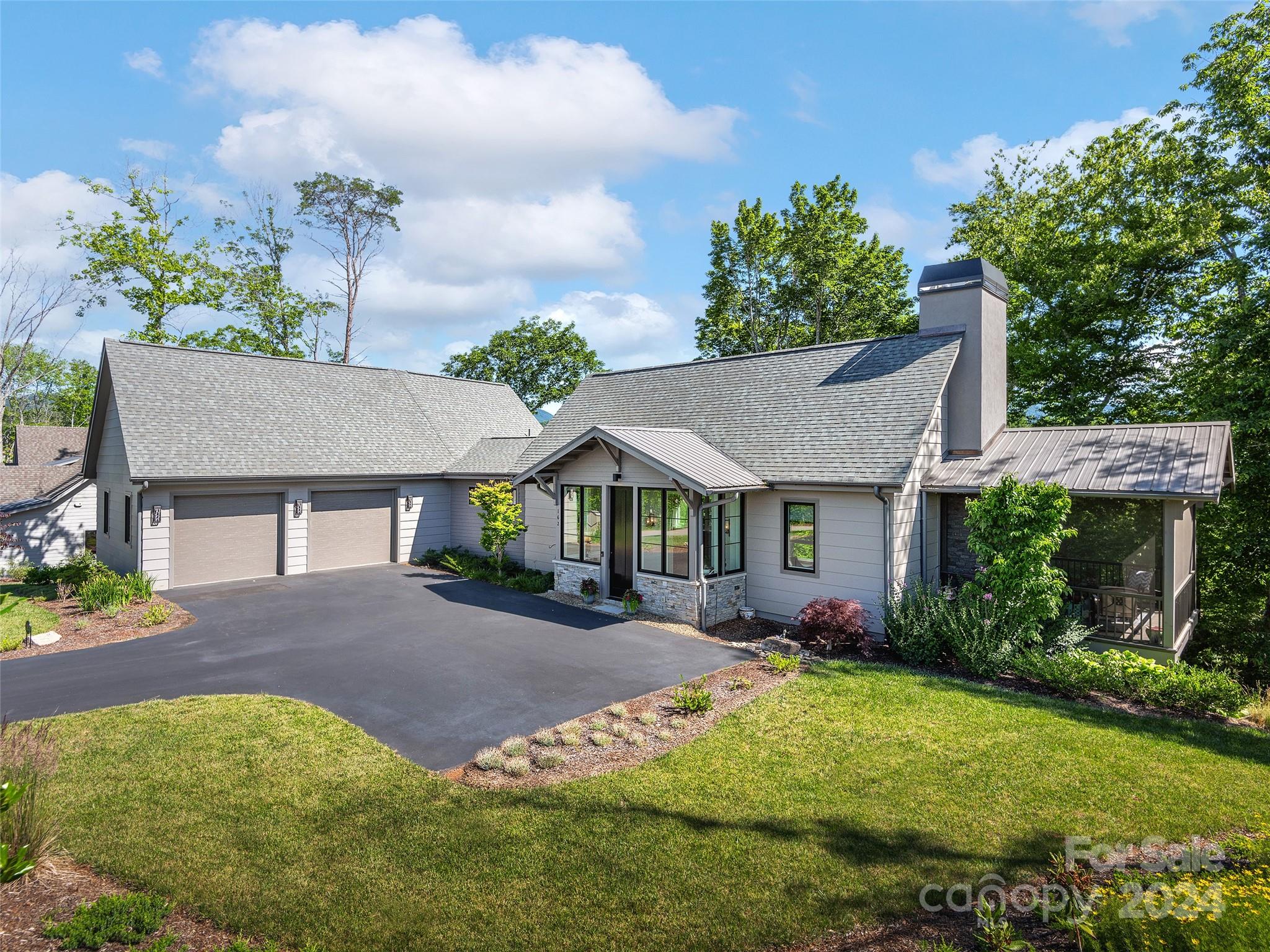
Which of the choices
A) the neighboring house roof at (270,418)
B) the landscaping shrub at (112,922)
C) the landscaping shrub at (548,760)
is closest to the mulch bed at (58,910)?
the landscaping shrub at (112,922)

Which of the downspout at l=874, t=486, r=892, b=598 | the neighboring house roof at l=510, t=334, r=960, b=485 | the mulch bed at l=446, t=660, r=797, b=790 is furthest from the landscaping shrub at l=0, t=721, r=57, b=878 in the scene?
the downspout at l=874, t=486, r=892, b=598

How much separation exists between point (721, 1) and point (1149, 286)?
16072mm

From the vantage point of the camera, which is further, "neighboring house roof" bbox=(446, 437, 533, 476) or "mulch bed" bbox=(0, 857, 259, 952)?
"neighboring house roof" bbox=(446, 437, 533, 476)

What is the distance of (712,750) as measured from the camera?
713 centimetres

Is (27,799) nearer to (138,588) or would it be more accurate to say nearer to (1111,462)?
(138,588)

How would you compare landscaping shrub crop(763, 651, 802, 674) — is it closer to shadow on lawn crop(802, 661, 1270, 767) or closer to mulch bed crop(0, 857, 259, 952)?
shadow on lawn crop(802, 661, 1270, 767)

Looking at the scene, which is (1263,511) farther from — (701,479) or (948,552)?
(701,479)

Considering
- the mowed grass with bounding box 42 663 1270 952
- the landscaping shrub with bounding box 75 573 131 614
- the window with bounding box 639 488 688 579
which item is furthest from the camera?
Result: the landscaping shrub with bounding box 75 573 131 614

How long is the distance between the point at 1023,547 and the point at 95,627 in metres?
16.8

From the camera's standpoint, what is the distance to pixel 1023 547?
10.3 meters

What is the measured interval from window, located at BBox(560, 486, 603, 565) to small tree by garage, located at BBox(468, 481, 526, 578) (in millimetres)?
1944

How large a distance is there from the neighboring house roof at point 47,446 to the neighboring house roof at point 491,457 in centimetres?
2044

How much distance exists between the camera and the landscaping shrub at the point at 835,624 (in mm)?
11016

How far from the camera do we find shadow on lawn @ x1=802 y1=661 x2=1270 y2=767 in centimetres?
743
